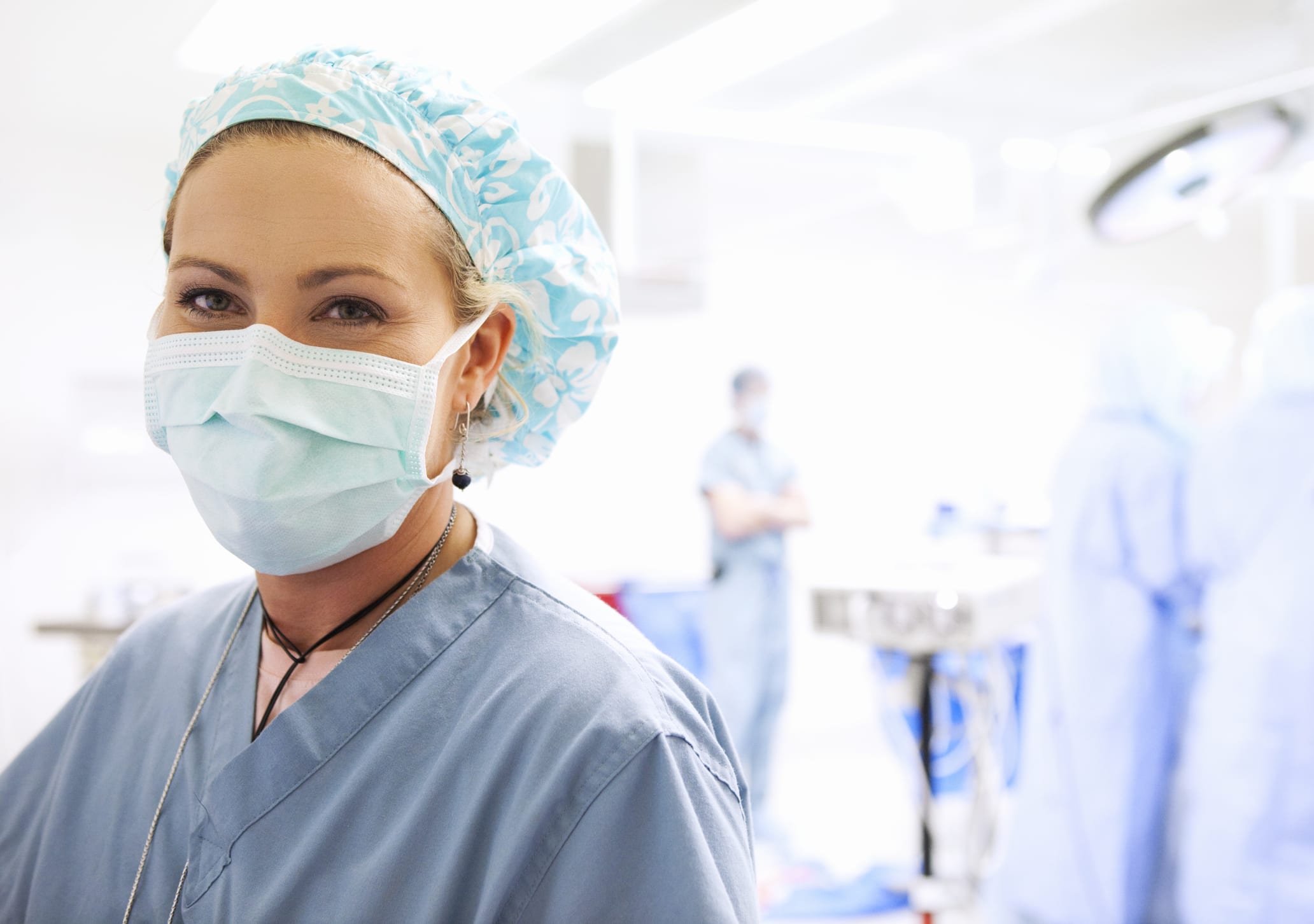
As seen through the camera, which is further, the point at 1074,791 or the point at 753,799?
the point at 753,799

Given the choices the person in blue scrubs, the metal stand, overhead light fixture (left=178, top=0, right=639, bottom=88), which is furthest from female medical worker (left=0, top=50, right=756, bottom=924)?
the person in blue scrubs

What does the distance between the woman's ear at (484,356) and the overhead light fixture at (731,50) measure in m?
1.10

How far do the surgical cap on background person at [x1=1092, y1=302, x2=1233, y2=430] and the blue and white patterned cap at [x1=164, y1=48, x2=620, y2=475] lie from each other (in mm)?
2130

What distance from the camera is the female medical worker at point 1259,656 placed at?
209cm

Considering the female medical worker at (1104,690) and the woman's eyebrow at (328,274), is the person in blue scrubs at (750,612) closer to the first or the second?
the female medical worker at (1104,690)

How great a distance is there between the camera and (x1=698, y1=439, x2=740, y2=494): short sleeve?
3.53 m

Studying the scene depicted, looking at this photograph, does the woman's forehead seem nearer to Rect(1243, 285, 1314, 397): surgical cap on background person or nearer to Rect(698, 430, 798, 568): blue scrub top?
Rect(1243, 285, 1314, 397): surgical cap on background person

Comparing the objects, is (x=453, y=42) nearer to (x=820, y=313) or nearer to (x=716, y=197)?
(x=716, y=197)

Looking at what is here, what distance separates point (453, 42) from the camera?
79.4 inches

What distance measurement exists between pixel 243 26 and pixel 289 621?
169 centimetres

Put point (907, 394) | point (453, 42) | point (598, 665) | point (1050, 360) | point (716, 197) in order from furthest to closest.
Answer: point (1050, 360) → point (907, 394) → point (716, 197) → point (453, 42) → point (598, 665)

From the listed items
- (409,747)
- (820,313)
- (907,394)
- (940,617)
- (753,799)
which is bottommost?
(753,799)

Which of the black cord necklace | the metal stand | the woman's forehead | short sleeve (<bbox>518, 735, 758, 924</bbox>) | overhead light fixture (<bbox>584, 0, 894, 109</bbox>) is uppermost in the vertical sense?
overhead light fixture (<bbox>584, 0, 894, 109</bbox>)

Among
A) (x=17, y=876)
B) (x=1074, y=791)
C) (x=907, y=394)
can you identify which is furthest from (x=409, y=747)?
(x=907, y=394)
